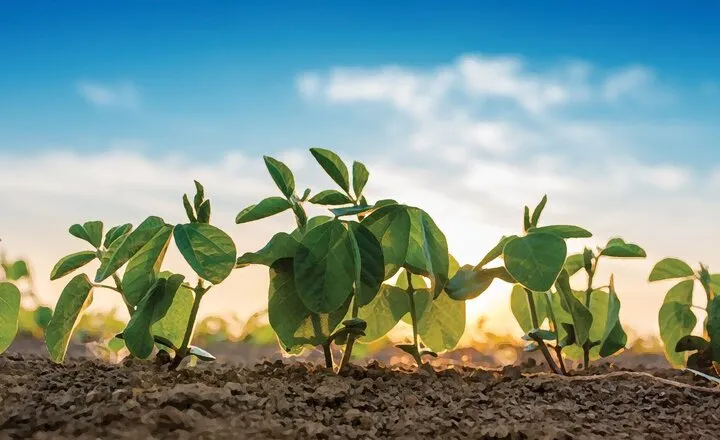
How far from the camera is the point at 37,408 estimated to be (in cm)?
158

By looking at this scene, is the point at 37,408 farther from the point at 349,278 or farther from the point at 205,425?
the point at 349,278

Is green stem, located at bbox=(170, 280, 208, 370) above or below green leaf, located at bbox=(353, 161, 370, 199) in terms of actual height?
below

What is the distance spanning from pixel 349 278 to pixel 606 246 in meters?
0.83

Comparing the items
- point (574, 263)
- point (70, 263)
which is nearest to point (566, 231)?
point (574, 263)

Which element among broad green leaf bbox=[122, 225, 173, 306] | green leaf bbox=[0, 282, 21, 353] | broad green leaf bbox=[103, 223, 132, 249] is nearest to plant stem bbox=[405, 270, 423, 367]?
broad green leaf bbox=[122, 225, 173, 306]

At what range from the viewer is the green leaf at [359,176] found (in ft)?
6.46

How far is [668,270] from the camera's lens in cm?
244

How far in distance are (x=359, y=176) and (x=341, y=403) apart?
574 millimetres

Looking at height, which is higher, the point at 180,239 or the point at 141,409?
the point at 180,239

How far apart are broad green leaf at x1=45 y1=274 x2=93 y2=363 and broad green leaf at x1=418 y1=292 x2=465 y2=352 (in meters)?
0.94

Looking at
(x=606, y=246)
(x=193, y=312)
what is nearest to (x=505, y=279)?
(x=606, y=246)

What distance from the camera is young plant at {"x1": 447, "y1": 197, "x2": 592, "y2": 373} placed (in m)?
1.91

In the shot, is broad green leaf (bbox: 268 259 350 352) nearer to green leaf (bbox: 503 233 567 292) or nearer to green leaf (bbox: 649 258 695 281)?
green leaf (bbox: 503 233 567 292)

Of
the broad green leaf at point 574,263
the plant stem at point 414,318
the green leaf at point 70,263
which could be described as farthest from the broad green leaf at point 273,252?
the broad green leaf at point 574,263
